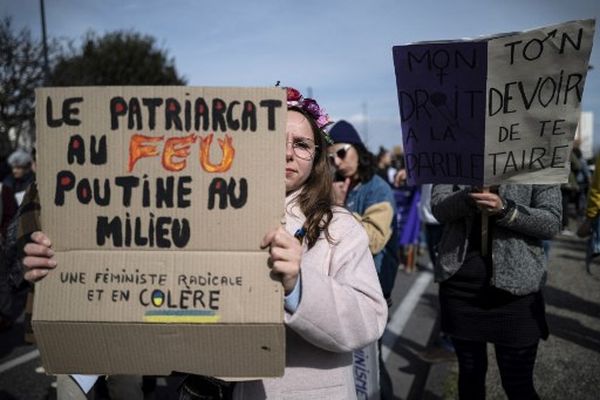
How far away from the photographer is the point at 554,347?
453 centimetres

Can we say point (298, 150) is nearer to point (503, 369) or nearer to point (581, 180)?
point (503, 369)

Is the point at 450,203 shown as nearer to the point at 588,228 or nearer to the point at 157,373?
the point at 157,373

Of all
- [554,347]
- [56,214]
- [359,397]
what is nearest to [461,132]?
[359,397]

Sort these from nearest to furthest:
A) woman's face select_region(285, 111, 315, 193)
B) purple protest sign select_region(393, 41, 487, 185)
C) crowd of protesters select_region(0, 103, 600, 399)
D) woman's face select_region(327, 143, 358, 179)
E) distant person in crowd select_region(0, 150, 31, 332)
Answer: crowd of protesters select_region(0, 103, 600, 399) → woman's face select_region(285, 111, 315, 193) → purple protest sign select_region(393, 41, 487, 185) → distant person in crowd select_region(0, 150, 31, 332) → woman's face select_region(327, 143, 358, 179)

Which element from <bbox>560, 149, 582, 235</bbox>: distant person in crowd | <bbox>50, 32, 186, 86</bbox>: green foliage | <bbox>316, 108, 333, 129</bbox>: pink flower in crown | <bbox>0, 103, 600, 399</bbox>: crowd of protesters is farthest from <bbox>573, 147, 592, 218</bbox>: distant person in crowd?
<bbox>50, 32, 186, 86</bbox>: green foliage

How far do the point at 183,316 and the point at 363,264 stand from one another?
604mm

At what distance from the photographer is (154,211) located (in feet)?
4.71

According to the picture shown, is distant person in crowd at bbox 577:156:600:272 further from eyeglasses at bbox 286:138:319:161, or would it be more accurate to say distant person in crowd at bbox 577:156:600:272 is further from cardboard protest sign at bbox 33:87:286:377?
cardboard protest sign at bbox 33:87:286:377

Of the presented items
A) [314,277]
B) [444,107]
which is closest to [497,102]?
[444,107]

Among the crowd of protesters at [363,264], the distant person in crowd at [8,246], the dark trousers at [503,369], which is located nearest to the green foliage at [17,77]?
the distant person in crowd at [8,246]

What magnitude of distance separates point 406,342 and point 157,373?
406cm

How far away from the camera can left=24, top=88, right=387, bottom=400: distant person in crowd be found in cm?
145

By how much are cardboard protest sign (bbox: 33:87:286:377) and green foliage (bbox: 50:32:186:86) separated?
70.7 feet

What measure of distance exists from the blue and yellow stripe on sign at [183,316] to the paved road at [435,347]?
8.36 ft
